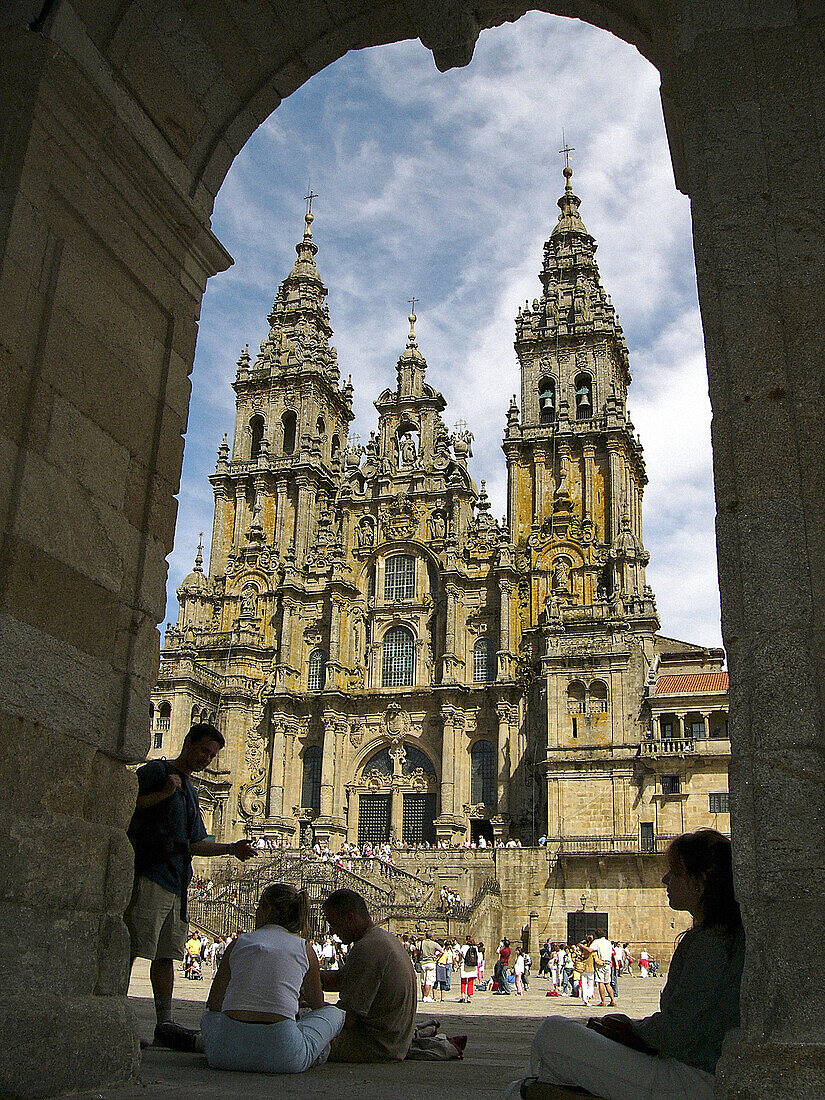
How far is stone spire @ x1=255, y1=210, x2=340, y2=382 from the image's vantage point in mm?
47969

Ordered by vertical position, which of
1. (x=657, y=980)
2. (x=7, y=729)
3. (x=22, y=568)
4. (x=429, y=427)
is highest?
(x=429, y=427)

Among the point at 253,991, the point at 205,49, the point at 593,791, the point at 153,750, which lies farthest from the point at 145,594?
the point at 153,750

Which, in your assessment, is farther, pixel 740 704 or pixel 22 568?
pixel 22 568

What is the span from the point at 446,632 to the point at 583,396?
11.6 meters

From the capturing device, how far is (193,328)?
5.82m

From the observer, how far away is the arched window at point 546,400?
4212cm

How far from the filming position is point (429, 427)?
44.2 m

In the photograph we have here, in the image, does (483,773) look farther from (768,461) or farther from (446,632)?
(768,461)

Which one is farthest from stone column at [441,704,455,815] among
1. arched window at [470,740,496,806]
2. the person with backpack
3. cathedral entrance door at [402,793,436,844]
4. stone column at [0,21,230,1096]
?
stone column at [0,21,230,1096]

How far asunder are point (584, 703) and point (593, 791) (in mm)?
2894

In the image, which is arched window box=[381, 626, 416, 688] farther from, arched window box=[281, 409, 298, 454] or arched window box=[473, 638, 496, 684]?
arched window box=[281, 409, 298, 454]

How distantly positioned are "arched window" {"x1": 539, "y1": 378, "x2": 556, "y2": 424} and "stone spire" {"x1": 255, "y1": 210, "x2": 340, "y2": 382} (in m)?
10.9

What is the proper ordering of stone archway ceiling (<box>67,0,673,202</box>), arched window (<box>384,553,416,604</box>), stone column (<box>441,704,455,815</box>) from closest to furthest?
stone archway ceiling (<box>67,0,673,202</box>), stone column (<box>441,704,455,815</box>), arched window (<box>384,553,416,604</box>)

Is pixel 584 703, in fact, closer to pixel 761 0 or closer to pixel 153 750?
pixel 153 750
